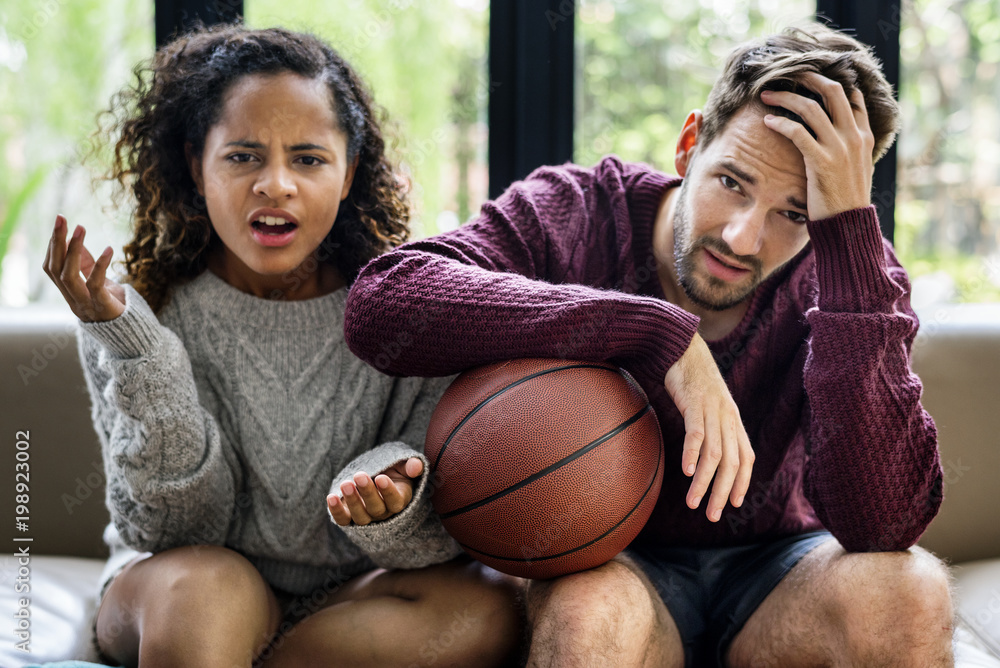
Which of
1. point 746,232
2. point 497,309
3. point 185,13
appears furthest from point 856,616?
point 185,13

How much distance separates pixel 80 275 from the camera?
53.2 inches

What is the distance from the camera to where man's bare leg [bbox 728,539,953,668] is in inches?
50.8

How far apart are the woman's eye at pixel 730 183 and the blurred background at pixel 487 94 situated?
780 millimetres

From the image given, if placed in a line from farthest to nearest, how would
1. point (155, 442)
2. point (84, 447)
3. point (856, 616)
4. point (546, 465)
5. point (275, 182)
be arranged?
point (84, 447), point (275, 182), point (155, 442), point (856, 616), point (546, 465)

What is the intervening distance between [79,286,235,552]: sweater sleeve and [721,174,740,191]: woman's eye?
3.37 feet

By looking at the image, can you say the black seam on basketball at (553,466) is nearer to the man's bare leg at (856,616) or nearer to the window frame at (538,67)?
the man's bare leg at (856,616)

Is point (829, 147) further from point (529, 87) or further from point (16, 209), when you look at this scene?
point (16, 209)

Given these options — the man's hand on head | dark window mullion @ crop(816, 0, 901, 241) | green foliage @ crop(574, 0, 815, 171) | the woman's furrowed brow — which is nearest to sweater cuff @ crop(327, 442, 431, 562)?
the woman's furrowed brow

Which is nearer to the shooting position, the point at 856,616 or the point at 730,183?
the point at 856,616

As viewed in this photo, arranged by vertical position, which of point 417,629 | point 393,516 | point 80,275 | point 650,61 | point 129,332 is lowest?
point 417,629

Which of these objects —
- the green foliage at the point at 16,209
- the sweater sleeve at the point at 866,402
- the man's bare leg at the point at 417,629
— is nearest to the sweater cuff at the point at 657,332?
the sweater sleeve at the point at 866,402

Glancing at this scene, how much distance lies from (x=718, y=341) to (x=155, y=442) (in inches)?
40.8

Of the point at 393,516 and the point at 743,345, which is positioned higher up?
the point at 743,345

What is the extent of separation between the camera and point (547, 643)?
1.27 m
